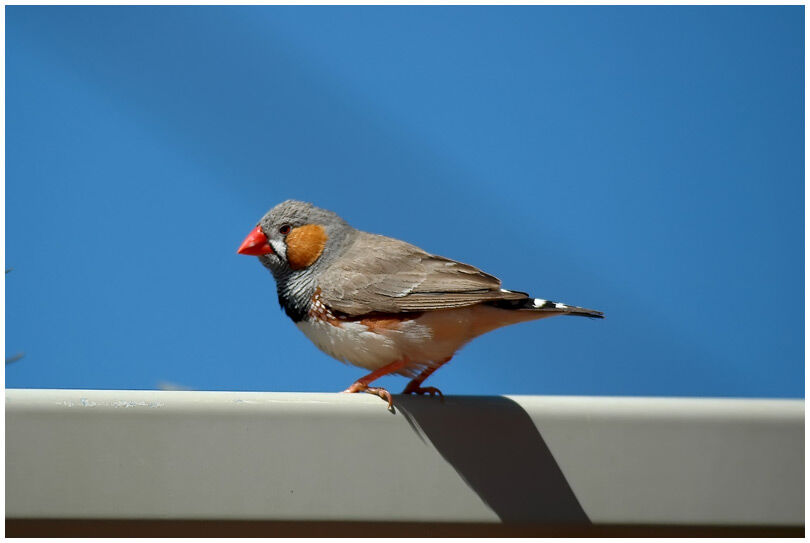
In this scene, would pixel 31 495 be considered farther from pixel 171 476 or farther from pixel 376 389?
pixel 376 389

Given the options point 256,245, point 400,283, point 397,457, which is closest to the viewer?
point 397,457

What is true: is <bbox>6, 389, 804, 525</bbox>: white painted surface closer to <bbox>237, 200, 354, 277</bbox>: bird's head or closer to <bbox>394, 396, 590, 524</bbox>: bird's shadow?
<bbox>394, 396, 590, 524</bbox>: bird's shadow

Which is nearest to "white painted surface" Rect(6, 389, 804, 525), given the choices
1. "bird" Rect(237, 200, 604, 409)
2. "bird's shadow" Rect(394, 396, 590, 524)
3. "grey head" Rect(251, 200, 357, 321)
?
"bird's shadow" Rect(394, 396, 590, 524)

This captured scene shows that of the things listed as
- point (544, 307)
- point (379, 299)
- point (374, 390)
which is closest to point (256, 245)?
point (379, 299)

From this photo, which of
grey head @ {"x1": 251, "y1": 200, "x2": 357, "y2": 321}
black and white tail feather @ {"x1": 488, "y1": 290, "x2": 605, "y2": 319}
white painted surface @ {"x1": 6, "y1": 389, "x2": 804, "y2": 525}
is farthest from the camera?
grey head @ {"x1": 251, "y1": 200, "x2": 357, "y2": 321}

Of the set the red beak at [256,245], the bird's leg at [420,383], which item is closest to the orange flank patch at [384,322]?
the bird's leg at [420,383]

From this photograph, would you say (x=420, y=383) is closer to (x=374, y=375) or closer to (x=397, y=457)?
(x=374, y=375)

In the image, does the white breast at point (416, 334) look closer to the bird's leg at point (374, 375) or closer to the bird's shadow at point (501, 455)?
the bird's leg at point (374, 375)
